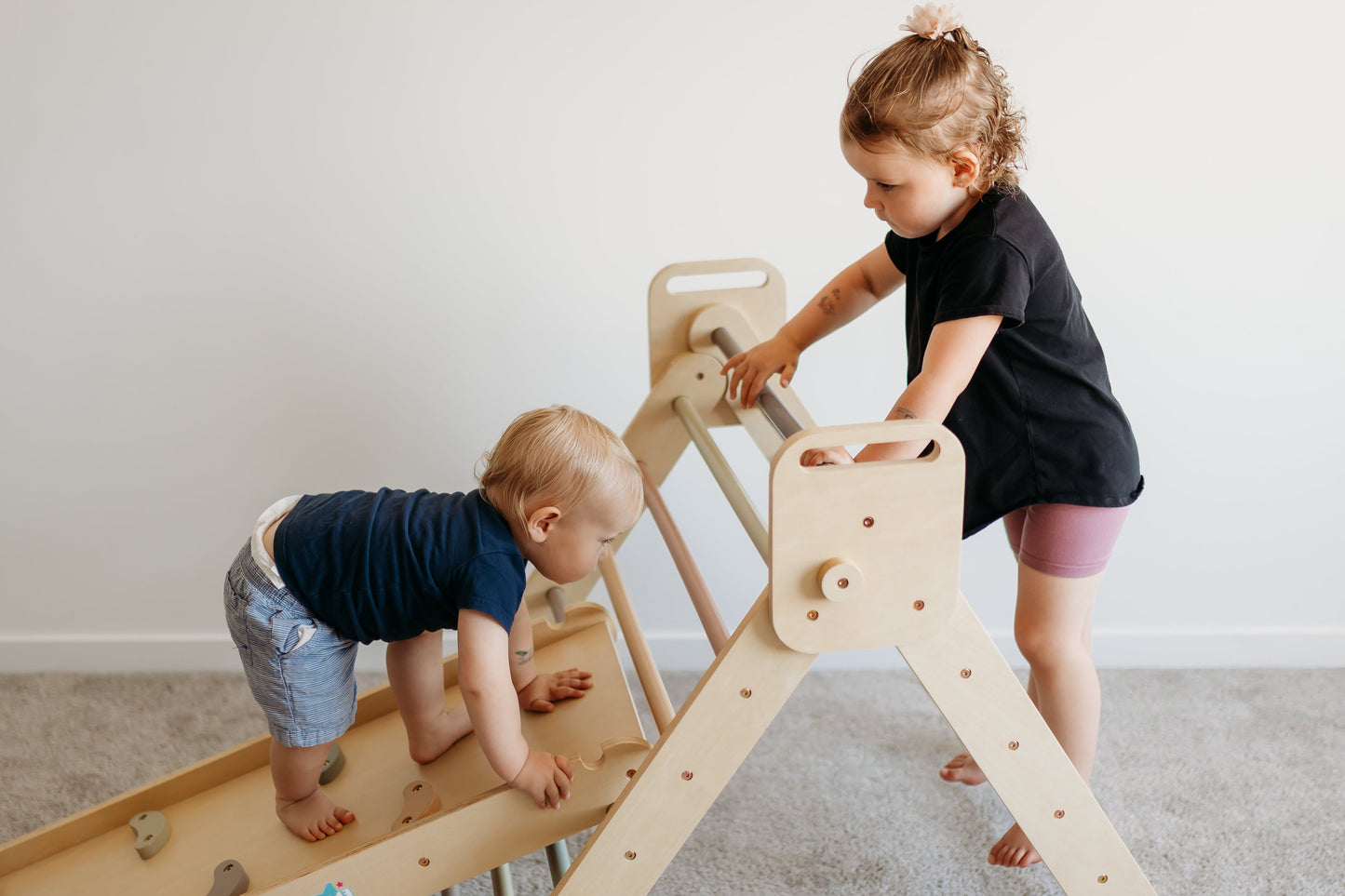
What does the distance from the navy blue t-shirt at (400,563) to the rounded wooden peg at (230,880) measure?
0.89ft

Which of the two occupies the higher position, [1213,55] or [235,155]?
[1213,55]

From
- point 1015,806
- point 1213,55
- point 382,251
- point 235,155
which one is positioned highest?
point 1213,55

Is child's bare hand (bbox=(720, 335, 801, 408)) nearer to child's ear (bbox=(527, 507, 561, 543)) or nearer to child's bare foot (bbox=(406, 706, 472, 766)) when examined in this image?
child's ear (bbox=(527, 507, 561, 543))

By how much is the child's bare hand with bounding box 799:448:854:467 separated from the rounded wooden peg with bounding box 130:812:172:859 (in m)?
0.84

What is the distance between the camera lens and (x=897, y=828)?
1.45 metres

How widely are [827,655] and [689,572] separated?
748 mm

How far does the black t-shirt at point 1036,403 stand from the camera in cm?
105

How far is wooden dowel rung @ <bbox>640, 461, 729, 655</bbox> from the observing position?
3.48 feet

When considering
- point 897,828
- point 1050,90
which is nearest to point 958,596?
point 897,828

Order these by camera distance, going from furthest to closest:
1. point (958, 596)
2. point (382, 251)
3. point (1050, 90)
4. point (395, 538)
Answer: point (382, 251) < point (1050, 90) < point (395, 538) < point (958, 596)

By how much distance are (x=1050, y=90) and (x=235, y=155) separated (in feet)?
4.04

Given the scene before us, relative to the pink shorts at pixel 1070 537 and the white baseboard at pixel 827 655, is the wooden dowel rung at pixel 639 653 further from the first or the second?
the white baseboard at pixel 827 655

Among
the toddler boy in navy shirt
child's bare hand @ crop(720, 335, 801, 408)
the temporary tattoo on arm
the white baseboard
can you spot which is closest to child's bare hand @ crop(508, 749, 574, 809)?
the toddler boy in navy shirt

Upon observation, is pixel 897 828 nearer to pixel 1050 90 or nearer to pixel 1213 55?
pixel 1050 90
